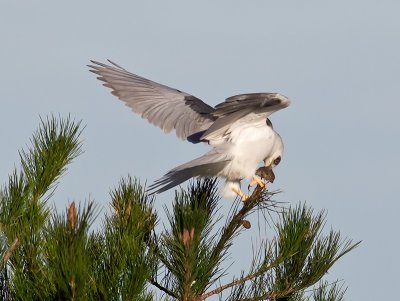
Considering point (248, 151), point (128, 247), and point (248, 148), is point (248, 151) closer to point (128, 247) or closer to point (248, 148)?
point (248, 148)

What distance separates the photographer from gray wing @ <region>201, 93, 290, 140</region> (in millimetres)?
6770

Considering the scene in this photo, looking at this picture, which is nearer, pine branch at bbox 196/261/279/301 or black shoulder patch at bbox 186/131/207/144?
pine branch at bbox 196/261/279/301

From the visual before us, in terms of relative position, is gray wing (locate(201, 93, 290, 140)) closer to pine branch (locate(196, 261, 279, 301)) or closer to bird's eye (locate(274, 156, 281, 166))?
bird's eye (locate(274, 156, 281, 166))

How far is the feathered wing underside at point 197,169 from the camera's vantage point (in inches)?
246

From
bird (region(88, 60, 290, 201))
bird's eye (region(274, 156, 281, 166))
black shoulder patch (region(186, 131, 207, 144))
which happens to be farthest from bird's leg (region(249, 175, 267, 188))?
black shoulder patch (region(186, 131, 207, 144))

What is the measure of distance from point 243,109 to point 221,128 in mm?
318

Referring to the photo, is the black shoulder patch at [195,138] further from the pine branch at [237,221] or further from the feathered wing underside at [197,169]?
the pine branch at [237,221]

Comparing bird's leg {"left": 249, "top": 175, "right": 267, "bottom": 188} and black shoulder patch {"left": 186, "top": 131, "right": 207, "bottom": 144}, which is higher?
black shoulder patch {"left": 186, "top": 131, "right": 207, "bottom": 144}

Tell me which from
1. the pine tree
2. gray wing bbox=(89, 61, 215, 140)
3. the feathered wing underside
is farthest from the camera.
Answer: gray wing bbox=(89, 61, 215, 140)

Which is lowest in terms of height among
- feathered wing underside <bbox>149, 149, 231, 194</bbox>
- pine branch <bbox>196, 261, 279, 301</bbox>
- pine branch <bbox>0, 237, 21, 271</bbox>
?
pine branch <bbox>0, 237, 21, 271</bbox>

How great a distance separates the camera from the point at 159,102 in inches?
322

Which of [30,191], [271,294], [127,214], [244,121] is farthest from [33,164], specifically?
[244,121]

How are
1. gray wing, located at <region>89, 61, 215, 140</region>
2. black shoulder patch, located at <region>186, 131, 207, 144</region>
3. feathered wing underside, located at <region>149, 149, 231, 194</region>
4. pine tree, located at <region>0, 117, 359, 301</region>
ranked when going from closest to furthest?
pine tree, located at <region>0, 117, 359, 301</region> < feathered wing underside, located at <region>149, 149, 231, 194</region> < black shoulder patch, located at <region>186, 131, 207, 144</region> < gray wing, located at <region>89, 61, 215, 140</region>

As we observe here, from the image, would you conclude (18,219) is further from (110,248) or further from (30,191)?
(110,248)
